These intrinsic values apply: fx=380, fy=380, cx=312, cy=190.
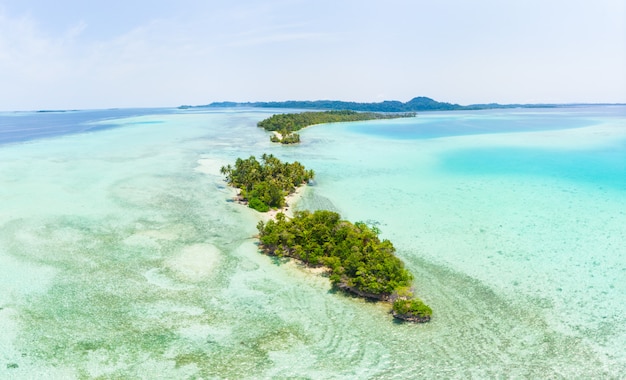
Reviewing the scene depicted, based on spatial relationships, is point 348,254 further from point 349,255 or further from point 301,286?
point 301,286

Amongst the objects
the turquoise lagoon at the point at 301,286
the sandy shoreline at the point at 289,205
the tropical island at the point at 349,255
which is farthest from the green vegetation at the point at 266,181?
the tropical island at the point at 349,255

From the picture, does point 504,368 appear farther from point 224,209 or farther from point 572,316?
point 224,209

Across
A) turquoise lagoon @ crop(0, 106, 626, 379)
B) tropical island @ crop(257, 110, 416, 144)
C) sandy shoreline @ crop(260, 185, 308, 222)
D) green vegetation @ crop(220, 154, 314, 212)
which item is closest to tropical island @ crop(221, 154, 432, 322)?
turquoise lagoon @ crop(0, 106, 626, 379)

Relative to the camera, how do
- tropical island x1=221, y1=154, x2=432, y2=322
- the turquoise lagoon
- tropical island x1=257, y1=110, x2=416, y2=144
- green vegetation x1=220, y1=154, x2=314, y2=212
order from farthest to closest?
1. tropical island x1=257, y1=110, x2=416, y2=144
2. green vegetation x1=220, y1=154, x2=314, y2=212
3. tropical island x1=221, y1=154, x2=432, y2=322
4. the turquoise lagoon

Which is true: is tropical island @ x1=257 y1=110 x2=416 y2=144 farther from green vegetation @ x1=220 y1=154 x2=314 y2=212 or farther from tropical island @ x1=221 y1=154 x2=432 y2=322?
tropical island @ x1=221 y1=154 x2=432 y2=322

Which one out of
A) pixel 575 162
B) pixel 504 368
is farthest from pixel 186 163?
pixel 575 162

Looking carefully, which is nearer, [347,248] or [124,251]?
[347,248]

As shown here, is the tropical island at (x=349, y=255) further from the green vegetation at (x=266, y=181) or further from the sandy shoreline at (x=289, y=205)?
the green vegetation at (x=266, y=181)
